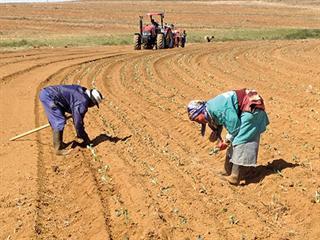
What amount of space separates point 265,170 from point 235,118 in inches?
46.2

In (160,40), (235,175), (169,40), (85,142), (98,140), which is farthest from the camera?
(169,40)

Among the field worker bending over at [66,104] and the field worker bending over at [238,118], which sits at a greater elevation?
the field worker bending over at [238,118]

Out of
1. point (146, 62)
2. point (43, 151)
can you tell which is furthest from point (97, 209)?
point (146, 62)

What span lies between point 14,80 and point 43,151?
842 cm

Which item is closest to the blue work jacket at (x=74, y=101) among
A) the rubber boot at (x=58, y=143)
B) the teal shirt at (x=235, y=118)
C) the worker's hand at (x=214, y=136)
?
the rubber boot at (x=58, y=143)

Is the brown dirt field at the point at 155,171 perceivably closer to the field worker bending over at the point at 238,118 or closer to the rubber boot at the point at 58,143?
the rubber boot at the point at 58,143

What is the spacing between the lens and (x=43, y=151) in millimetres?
9375

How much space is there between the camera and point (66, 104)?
29.8 feet

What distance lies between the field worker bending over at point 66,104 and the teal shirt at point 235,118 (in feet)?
8.29

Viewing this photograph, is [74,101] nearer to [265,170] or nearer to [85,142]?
[85,142]

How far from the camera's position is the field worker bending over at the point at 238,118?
22.1 feet

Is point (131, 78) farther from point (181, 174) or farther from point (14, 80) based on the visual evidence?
point (181, 174)

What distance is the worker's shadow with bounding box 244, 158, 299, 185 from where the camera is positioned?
7301 mm

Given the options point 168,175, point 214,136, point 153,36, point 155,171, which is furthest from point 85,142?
point 153,36
